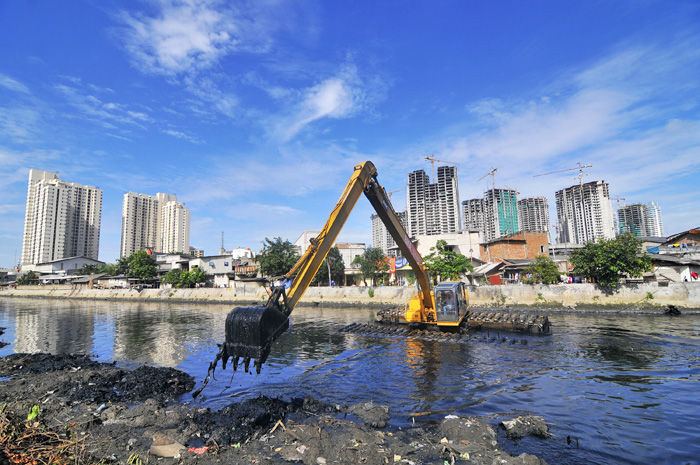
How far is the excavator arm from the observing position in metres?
8.46

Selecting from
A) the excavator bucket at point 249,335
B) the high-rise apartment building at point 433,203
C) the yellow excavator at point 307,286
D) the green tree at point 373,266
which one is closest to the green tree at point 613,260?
the yellow excavator at point 307,286

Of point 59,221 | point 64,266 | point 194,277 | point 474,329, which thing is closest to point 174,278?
point 194,277

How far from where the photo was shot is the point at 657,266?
1480 inches

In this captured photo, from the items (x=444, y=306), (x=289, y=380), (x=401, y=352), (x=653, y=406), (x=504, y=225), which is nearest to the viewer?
(x=653, y=406)

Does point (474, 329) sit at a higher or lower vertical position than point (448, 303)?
lower

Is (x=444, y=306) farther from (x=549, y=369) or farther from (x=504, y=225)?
(x=504, y=225)

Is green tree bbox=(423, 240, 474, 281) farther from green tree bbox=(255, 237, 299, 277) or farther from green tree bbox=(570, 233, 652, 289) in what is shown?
green tree bbox=(255, 237, 299, 277)

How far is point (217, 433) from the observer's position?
27.3ft

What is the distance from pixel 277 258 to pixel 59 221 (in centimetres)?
12138

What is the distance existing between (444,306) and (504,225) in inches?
4922

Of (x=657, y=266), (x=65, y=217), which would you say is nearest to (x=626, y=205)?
(x=657, y=266)

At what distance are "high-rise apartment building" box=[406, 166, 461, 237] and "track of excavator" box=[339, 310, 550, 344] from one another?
95670 millimetres

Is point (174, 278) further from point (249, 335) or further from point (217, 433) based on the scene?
point (249, 335)

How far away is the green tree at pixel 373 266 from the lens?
207 feet
